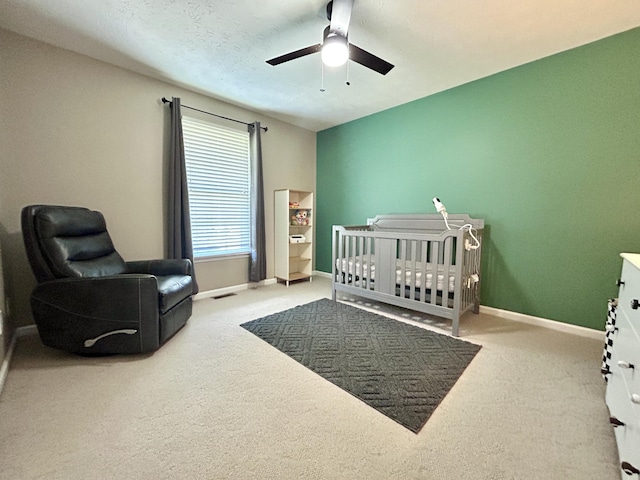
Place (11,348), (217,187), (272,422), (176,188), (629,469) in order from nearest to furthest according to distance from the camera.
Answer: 1. (629,469)
2. (272,422)
3. (11,348)
4. (176,188)
5. (217,187)

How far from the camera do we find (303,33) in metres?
2.12

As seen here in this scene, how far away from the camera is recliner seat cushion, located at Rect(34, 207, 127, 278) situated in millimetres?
1886

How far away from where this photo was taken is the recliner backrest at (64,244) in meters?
1.87

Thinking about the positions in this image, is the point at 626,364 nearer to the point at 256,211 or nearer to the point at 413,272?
the point at 413,272

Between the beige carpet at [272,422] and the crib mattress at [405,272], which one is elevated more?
the crib mattress at [405,272]

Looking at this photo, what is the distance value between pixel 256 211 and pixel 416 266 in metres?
2.21

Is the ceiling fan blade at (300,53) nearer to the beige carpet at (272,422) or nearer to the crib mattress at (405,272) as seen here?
the crib mattress at (405,272)

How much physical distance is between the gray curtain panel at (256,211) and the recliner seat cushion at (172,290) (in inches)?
51.3

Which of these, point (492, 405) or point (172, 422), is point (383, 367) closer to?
point (492, 405)


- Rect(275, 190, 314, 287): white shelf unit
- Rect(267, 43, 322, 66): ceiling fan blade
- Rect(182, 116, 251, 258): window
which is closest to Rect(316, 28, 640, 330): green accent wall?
Rect(275, 190, 314, 287): white shelf unit

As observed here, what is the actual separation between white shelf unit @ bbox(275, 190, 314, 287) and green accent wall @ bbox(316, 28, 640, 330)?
5.29 feet

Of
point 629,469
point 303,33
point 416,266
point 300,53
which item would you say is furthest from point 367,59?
point 629,469

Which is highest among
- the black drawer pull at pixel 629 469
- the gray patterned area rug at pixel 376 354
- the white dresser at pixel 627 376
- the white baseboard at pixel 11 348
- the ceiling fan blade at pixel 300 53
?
the ceiling fan blade at pixel 300 53

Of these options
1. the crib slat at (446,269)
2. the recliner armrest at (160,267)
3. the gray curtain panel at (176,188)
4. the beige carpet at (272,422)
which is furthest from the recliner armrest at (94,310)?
the crib slat at (446,269)
